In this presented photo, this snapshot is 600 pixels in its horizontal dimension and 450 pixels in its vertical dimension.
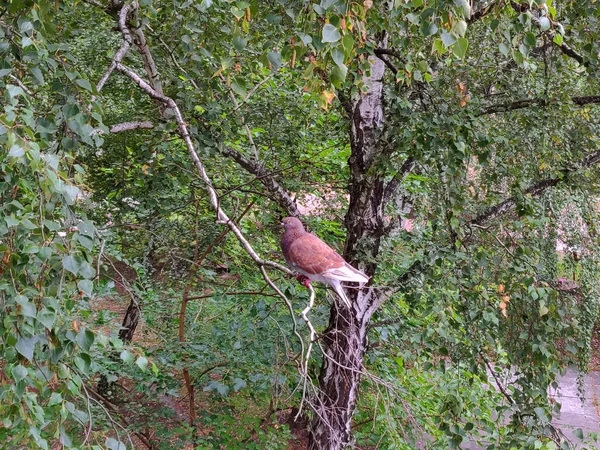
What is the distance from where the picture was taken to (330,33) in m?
1.55

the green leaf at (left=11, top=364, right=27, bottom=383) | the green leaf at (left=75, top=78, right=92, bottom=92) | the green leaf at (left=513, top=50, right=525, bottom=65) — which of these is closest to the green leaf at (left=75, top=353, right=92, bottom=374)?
the green leaf at (left=11, top=364, right=27, bottom=383)

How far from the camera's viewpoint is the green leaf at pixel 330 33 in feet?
5.02

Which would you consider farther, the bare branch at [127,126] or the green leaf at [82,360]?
the bare branch at [127,126]

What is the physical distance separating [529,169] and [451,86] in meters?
0.81

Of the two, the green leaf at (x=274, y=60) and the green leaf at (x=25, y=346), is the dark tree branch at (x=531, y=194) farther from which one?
the green leaf at (x=25, y=346)

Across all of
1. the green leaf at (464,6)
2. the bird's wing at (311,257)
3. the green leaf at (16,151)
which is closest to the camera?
the green leaf at (16,151)

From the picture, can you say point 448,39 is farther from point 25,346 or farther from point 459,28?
point 25,346

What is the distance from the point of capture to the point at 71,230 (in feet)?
5.68

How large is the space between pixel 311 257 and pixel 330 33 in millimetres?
1649

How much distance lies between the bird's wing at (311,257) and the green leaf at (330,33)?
1627 millimetres

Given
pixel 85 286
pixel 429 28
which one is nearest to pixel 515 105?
pixel 429 28

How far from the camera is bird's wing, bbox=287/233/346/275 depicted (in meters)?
3.03

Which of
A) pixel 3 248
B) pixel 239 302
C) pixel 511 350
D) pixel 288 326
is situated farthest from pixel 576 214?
pixel 3 248

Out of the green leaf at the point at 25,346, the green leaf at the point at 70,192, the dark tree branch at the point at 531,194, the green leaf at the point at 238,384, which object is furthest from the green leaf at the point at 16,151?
the dark tree branch at the point at 531,194
